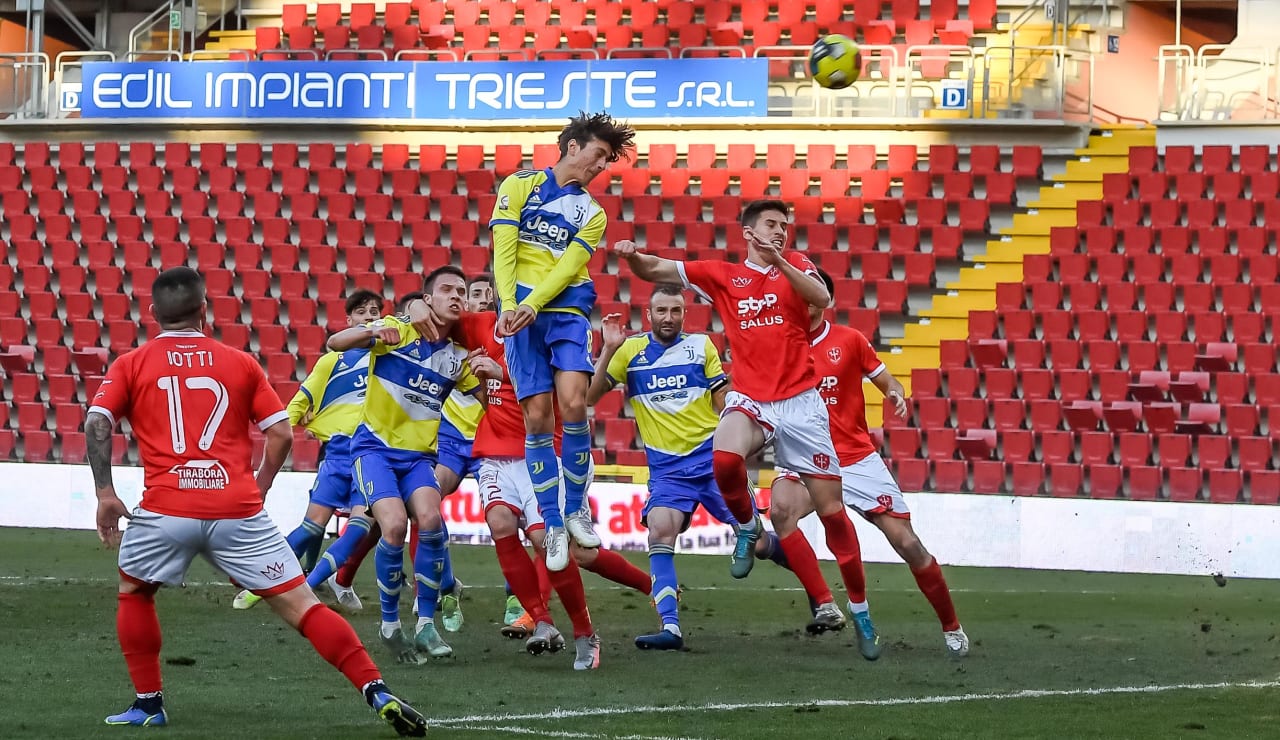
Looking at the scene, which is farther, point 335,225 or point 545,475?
point 335,225

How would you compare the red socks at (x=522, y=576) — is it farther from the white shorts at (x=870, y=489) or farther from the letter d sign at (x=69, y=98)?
the letter d sign at (x=69, y=98)

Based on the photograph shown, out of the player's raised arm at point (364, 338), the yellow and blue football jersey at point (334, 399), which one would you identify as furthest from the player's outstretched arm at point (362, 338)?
the yellow and blue football jersey at point (334, 399)

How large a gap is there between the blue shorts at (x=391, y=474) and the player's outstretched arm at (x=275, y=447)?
1.77 metres

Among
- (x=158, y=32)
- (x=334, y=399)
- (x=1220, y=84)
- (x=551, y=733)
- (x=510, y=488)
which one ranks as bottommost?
(x=551, y=733)

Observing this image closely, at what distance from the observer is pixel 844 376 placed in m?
10.2

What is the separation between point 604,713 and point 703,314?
12594mm

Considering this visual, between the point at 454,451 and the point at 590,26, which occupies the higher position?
the point at 590,26

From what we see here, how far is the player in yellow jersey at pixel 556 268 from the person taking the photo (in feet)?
27.9

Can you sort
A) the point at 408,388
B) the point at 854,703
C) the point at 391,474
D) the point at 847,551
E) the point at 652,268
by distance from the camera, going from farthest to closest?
the point at 847,551
the point at 408,388
the point at 391,474
the point at 652,268
the point at 854,703

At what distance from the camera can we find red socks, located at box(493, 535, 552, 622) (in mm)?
9516

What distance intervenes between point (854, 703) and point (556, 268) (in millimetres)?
2478

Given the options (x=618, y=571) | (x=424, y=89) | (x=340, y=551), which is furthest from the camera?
(x=424, y=89)

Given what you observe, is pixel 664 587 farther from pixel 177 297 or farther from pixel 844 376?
pixel 177 297

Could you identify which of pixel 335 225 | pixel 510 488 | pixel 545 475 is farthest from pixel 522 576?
pixel 335 225
